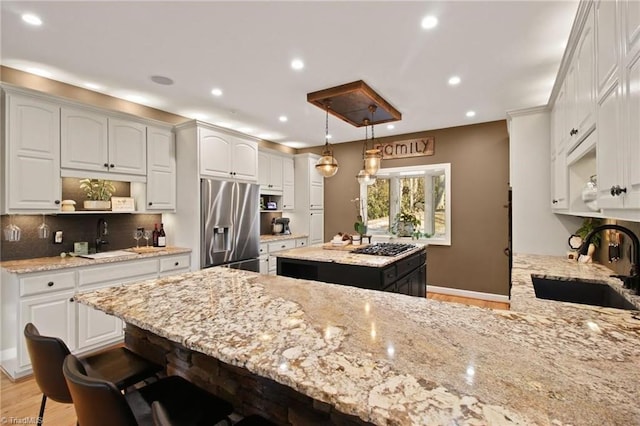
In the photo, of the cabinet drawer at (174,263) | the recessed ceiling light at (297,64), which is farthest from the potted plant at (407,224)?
the cabinet drawer at (174,263)

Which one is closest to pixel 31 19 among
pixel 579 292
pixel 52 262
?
pixel 52 262

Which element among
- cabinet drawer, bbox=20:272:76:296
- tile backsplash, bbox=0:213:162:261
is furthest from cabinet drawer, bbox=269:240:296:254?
cabinet drawer, bbox=20:272:76:296

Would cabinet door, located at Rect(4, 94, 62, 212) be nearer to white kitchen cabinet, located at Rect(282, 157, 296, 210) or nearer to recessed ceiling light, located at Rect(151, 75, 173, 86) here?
recessed ceiling light, located at Rect(151, 75, 173, 86)

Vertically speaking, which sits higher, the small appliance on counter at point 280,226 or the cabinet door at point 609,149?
the cabinet door at point 609,149

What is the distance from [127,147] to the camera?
3355 millimetres

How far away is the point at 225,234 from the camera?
4051 millimetres

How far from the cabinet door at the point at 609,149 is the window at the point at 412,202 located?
11.8 feet

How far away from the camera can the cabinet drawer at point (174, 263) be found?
3465 millimetres

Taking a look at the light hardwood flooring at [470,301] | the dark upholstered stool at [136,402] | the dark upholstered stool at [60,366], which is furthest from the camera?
the light hardwood flooring at [470,301]

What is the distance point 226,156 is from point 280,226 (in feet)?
6.50

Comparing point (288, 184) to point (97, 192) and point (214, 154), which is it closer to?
point (214, 154)

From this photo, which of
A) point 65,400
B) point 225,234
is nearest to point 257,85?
point 225,234

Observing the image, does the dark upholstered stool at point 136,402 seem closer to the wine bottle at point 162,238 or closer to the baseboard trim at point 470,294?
the wine bottle at point 162,238

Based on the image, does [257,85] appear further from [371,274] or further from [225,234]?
[371,274]
